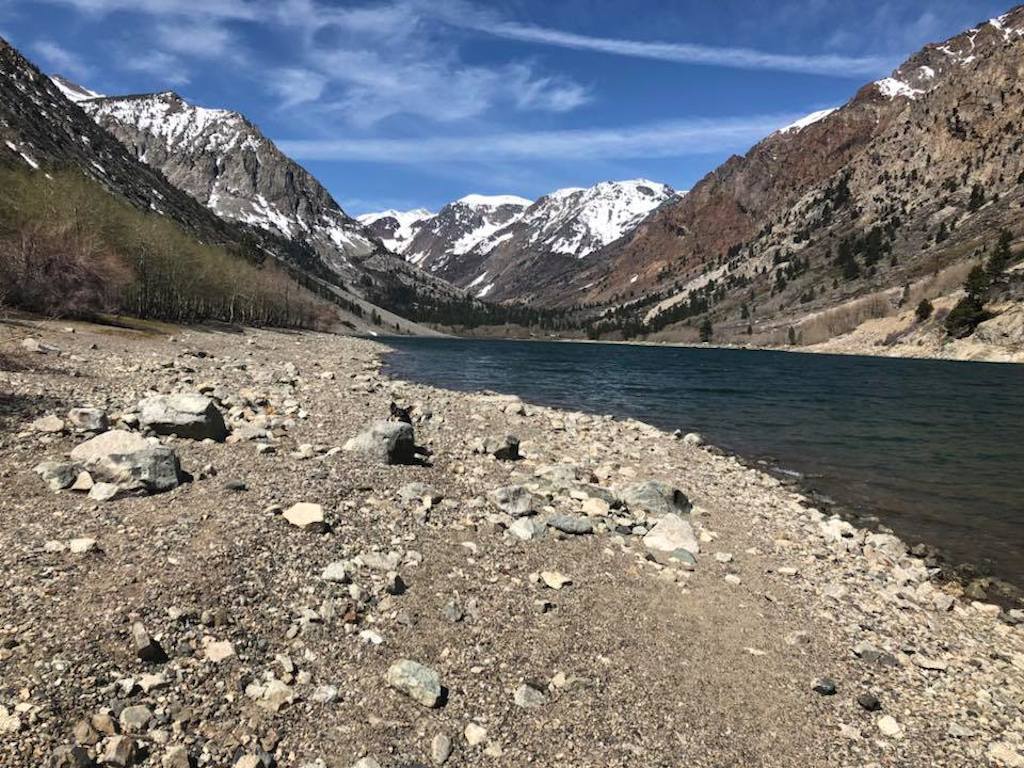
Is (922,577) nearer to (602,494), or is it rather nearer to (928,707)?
(928,707)

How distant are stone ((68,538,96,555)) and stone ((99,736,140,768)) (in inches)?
174

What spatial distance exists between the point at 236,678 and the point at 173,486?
6.74 metres

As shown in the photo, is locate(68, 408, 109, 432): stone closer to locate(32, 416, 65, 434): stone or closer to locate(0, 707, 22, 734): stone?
locate(32, 416, 65, 434): stone

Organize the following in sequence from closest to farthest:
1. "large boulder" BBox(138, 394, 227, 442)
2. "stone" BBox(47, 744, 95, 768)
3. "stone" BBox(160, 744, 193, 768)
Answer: "stone" BBox(47, 744, 95, 768), "stone" BBox(160, 744, 193, 768), "large boulder" BBox(138, 394, 227, 442)

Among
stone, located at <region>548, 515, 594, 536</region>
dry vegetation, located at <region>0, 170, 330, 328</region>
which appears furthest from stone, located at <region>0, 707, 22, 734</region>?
dry vegetation, located at <region>0, 170, 330, 328</region>

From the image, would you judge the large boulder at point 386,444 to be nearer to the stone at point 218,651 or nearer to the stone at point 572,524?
the stone at point 572,524

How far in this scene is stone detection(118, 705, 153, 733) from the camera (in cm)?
644

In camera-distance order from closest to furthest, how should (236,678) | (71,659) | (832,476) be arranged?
(71,659) < (236,678) < (832,476)

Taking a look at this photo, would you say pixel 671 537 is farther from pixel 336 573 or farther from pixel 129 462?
pixel 129 462

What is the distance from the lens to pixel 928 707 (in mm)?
9727

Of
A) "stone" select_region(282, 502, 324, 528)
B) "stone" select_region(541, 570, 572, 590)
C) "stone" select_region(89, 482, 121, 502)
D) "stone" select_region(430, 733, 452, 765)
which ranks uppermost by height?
"stone" select_region(89, 482, 121, 502)

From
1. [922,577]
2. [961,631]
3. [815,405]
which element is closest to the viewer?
[961,631]

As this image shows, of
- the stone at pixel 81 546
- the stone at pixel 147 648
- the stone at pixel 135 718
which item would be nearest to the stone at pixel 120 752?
the stone at pixel 135 718

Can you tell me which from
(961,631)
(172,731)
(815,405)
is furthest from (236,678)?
(815,405)
